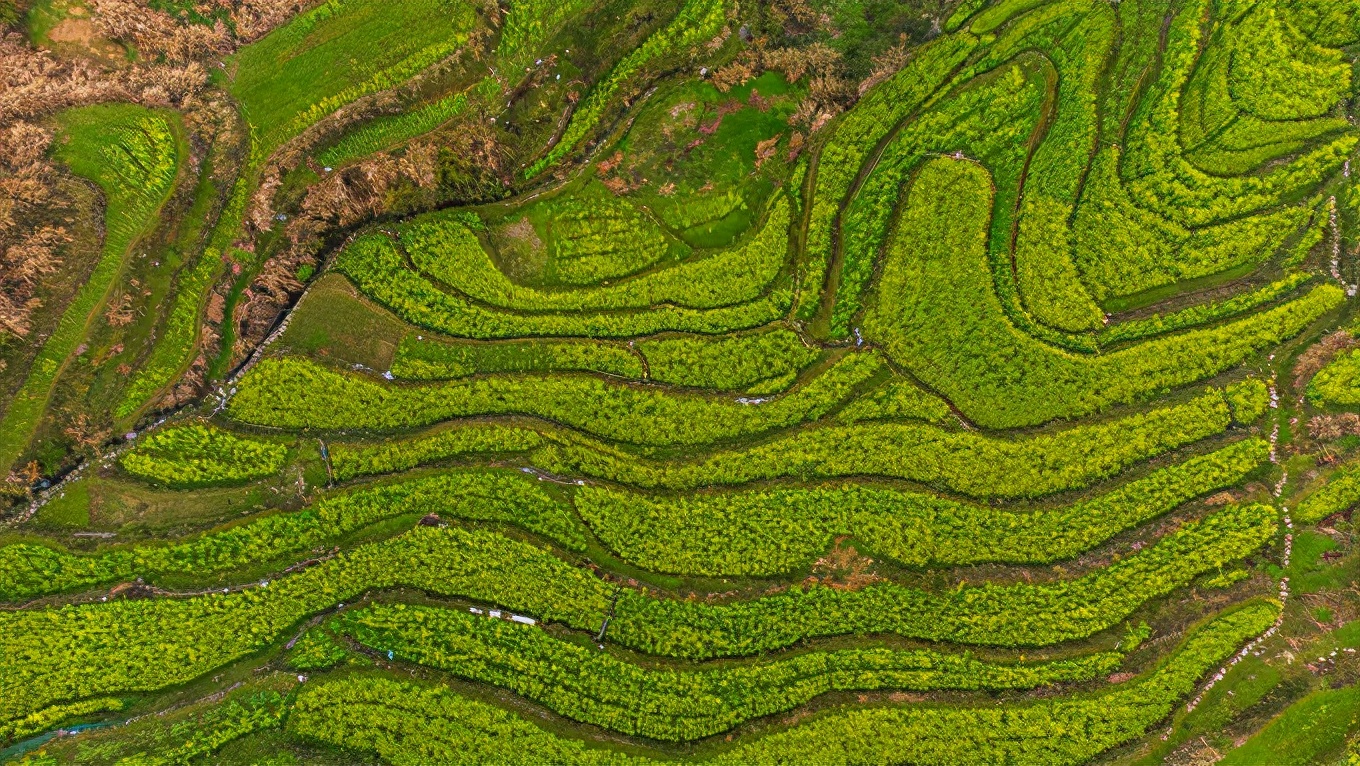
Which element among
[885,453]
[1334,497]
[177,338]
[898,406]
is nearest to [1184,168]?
[1334,497]

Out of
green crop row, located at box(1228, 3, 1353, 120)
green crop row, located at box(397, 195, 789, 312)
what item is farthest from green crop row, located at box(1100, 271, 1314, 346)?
green crop row, located at box(397, 195, 789, 312)

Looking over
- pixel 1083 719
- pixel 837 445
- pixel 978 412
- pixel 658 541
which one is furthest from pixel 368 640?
pixel 1083 719

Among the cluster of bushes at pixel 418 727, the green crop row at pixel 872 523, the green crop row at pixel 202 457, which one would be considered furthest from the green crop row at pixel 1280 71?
the green crop row at pixel 202 457

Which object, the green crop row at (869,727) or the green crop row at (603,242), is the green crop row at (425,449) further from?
the green crop row at (869,727)

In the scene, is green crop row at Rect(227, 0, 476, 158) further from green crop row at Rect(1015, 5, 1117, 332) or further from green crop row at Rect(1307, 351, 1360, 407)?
green crop row at Rect(1307, 351, 1360, 407)

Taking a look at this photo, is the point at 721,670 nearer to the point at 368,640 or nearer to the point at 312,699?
the point at 368,640
